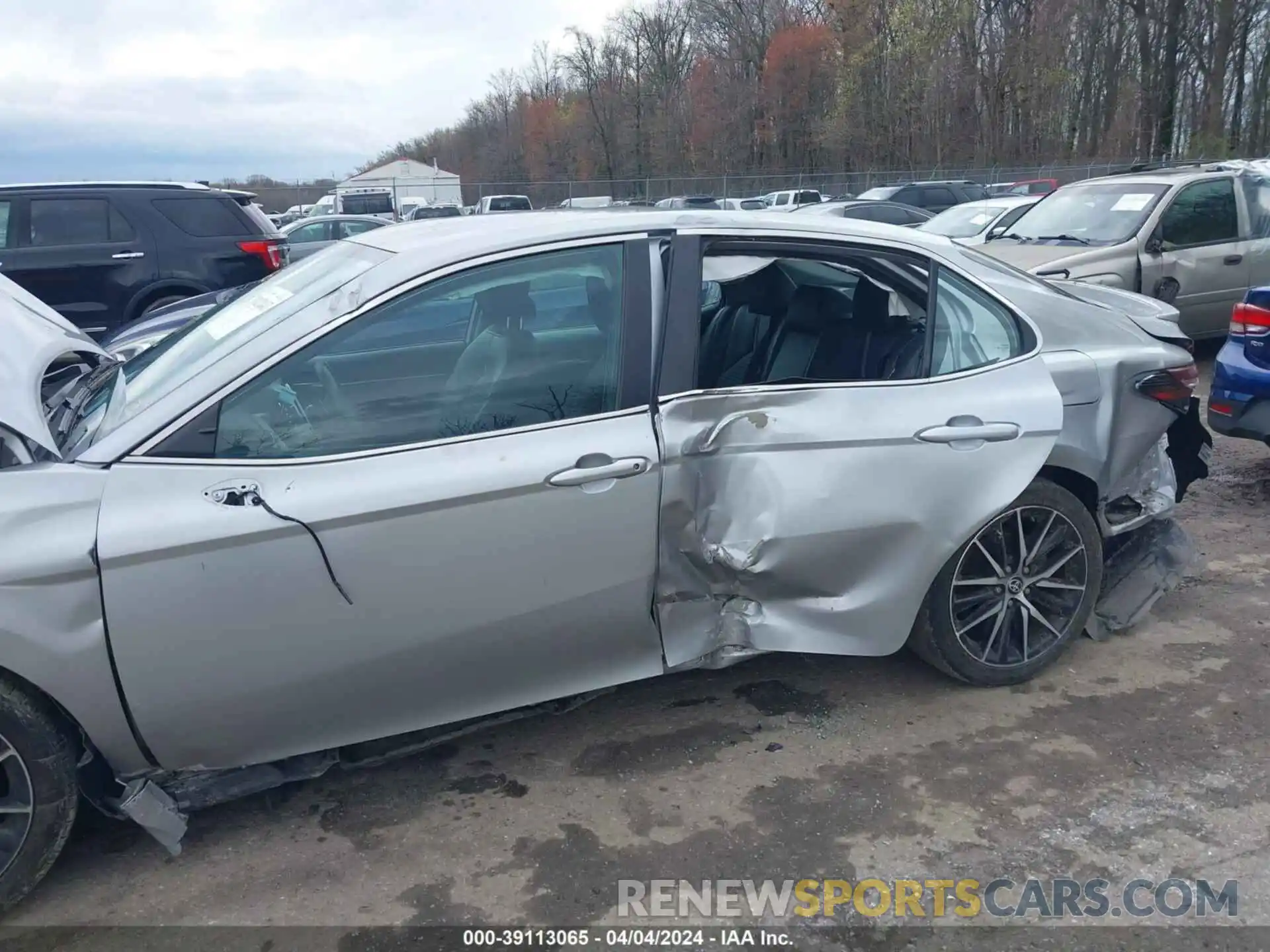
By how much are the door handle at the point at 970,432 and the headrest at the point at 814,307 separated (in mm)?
672

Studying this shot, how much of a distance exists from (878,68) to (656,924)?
50141mm

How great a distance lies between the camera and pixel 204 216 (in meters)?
9.37

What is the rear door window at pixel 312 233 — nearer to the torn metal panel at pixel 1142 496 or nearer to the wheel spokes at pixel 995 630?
the torn metal panel at pixel 1142 496

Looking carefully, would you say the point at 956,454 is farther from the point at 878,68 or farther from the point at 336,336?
the point at 878,68

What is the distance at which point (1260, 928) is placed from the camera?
2430mm

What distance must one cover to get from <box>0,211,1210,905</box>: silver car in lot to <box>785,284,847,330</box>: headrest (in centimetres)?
1

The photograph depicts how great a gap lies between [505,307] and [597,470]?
1.99 feet

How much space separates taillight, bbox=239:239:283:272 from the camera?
9.41 metres

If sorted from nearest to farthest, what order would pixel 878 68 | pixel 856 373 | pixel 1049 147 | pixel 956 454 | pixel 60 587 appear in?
1. pixel 60 587
2. pixel 956 454
3. pixel 856 373
4. pixel 1049 147
5. pixel 878 68

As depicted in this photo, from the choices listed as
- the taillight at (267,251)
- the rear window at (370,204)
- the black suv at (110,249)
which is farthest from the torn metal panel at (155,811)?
the rear window at (370,204)

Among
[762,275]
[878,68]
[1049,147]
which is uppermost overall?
[878,68]

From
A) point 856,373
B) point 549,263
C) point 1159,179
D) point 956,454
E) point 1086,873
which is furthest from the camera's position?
point 1159,179

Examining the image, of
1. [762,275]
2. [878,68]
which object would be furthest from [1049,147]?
[762,275]

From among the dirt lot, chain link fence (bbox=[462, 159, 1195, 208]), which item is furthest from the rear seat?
chain link fence (bbox=[462, 159, 1195, 208])
